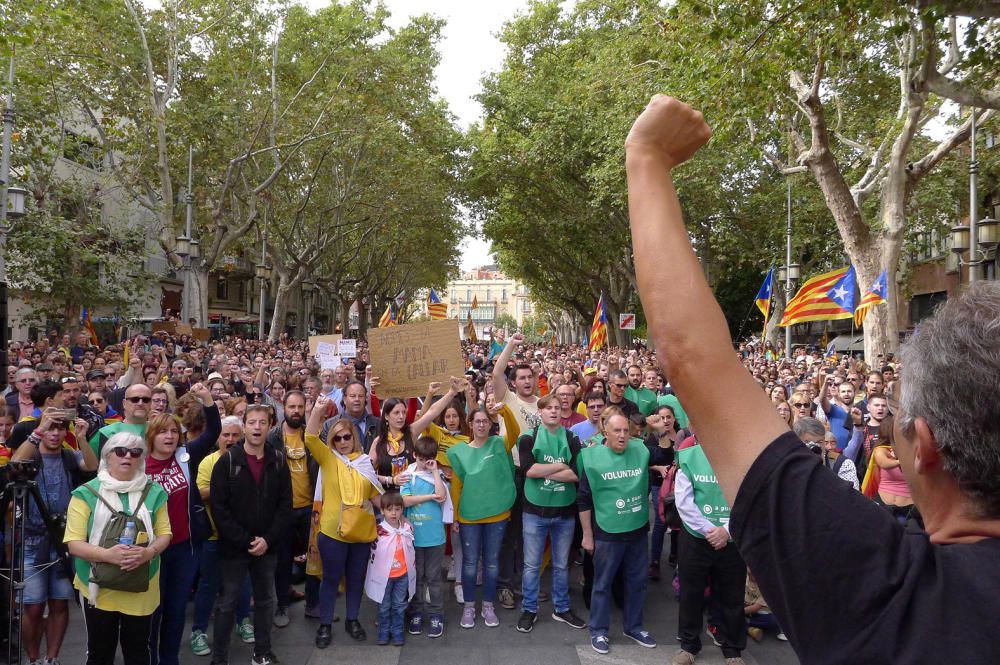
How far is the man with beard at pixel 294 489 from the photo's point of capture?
580 centimetres

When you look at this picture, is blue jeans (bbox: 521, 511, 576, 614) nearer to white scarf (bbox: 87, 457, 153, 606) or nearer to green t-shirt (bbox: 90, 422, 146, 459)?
white scarf (bbox: 87, 457, 153, 606)

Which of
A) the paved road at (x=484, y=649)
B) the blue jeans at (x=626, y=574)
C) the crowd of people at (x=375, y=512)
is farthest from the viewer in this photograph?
the blue jeans at (x=626, y=574)

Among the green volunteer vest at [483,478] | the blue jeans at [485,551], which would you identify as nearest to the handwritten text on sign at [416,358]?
the green volunteer vest at [483,478]

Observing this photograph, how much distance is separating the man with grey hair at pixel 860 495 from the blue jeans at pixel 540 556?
16.2ft

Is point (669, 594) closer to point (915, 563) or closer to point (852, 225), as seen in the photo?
point (915, 563)

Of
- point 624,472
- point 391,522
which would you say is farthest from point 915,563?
point 391,522

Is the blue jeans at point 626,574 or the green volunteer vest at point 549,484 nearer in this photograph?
the blue jeans at point 626,574

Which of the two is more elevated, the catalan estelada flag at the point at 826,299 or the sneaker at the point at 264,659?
the catalan estelada flag at the point at 826,299

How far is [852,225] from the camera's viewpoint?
14078 millimetres

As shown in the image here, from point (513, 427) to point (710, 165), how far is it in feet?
52.7

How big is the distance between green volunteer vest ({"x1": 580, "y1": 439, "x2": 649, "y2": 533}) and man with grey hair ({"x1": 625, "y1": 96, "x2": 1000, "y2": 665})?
14.6 feet

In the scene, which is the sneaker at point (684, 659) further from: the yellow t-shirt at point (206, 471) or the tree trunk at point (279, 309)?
the tree trunk at point (279, 309)

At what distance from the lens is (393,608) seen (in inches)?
210

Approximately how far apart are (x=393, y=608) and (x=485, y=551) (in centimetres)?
93
